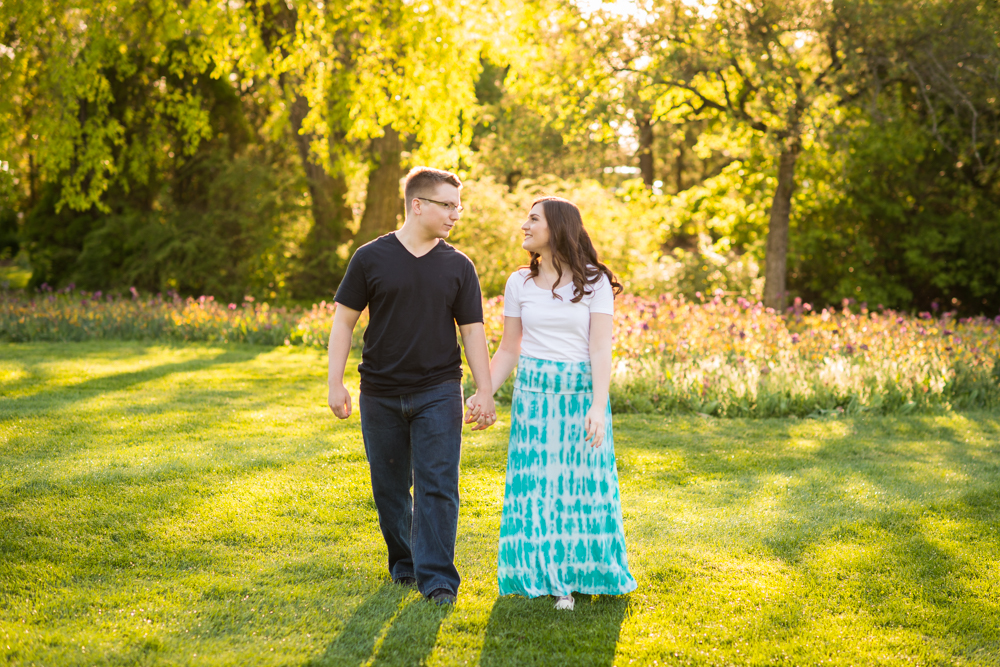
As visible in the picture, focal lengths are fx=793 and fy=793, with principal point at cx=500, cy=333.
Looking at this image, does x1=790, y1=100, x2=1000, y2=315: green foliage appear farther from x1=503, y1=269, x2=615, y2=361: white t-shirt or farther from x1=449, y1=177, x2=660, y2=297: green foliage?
x1=503, y1=269, x2=615, y2=361: white t-shirt

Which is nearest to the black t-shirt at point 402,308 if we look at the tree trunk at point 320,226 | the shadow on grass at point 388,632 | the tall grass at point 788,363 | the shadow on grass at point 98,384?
the shadow on grass at point 388,632

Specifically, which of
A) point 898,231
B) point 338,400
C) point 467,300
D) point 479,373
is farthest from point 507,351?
point 898,231

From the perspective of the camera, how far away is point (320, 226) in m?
15.3

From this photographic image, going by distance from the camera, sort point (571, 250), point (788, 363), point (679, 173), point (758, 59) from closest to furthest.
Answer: point (571, 250) → point (788, 363) → point (758, 59) → point (679, 173)

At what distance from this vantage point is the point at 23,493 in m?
4.36

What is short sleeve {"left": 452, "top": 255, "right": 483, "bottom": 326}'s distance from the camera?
10.5 ft

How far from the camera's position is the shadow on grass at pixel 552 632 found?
288 cm

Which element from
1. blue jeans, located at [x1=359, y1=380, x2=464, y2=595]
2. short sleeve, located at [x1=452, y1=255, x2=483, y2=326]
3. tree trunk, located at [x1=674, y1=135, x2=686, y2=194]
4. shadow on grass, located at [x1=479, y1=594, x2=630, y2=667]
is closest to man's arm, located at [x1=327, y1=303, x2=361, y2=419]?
blue jeans, located at [x1=359, y1=380, x2=464, y2=595]

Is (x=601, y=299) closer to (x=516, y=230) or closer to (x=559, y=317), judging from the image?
(x=559, y=317)

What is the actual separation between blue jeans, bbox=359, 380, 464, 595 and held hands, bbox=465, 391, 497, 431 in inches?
1.9

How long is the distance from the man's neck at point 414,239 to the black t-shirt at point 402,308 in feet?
0.06

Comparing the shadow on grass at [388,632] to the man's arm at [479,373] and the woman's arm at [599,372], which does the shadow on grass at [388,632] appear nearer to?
the man's arm at [479,373]

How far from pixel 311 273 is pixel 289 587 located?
12.0 m

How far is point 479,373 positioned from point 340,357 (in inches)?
21.8
